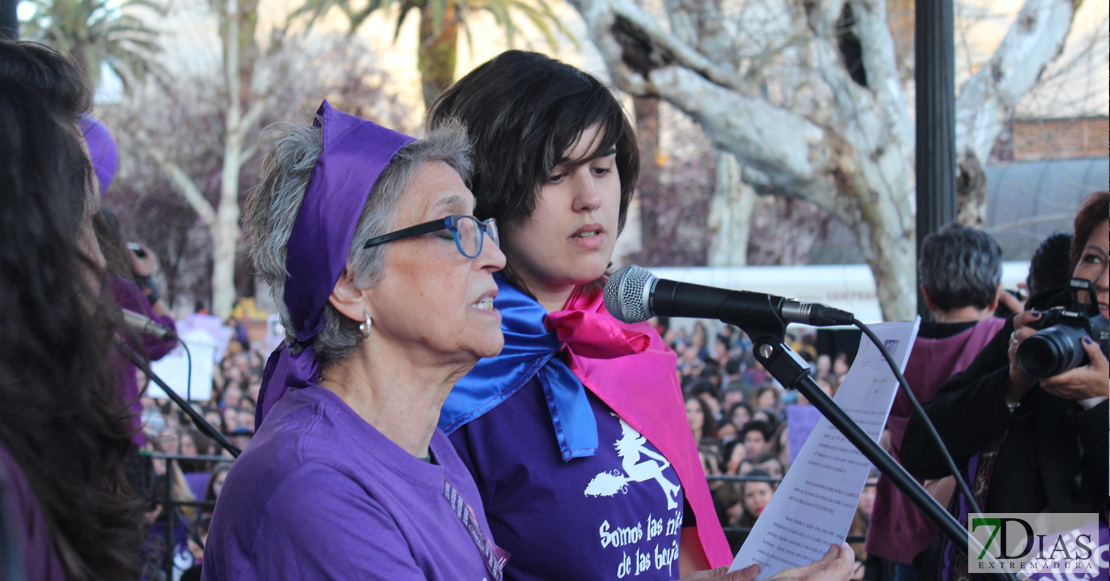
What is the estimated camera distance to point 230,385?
8.82m

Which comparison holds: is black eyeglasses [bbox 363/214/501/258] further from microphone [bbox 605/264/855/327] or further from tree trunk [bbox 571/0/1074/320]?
tree trunk [bbox 571/0/1074/320]

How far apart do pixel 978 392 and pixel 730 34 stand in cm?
627

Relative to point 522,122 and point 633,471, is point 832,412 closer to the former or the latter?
point 633,471

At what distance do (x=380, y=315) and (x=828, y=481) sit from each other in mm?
896

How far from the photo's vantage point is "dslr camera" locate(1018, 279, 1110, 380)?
2.04 m

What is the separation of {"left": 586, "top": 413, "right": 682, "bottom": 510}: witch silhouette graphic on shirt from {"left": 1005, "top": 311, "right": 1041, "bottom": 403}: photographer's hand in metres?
0.95

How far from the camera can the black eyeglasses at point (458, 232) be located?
1572 mm

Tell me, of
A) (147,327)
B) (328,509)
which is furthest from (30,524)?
(147,327)

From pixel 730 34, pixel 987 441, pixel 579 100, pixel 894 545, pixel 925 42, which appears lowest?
pixel 894 545

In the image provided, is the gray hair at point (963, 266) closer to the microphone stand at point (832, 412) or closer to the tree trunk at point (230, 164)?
the microphone stand at point (832, 412)

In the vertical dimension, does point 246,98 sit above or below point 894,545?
above

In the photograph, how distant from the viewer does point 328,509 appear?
4.17 feet

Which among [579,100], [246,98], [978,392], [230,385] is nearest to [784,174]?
[978,392]

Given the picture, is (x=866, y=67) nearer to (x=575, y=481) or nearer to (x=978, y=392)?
(x=978, y=392)
